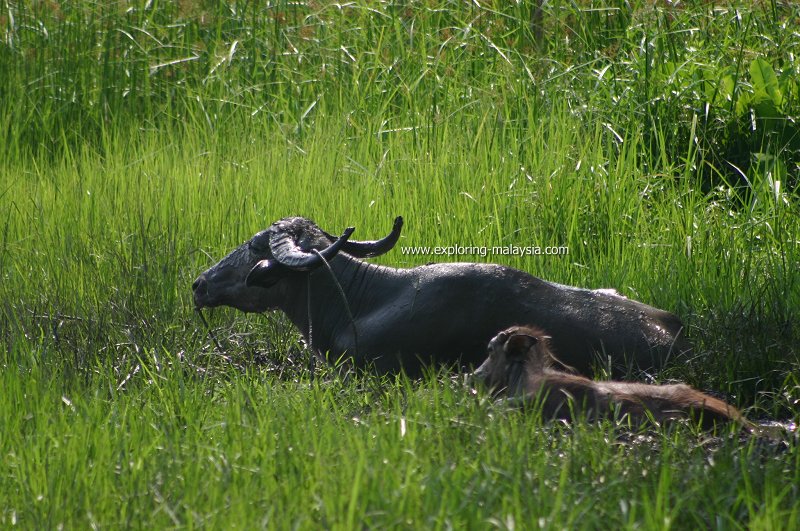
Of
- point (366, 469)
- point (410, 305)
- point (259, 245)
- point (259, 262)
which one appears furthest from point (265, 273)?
point (366, 469)


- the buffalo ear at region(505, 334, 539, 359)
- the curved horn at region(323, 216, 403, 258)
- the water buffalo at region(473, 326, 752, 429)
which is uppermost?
the curved horn at region(323, 216, 403, 258)

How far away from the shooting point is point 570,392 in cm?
479

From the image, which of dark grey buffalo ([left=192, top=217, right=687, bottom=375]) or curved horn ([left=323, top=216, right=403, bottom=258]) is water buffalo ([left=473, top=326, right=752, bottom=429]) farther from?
curved horn ([left=323, top=216, right=403, bottom=258])

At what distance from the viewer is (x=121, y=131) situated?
9.95m

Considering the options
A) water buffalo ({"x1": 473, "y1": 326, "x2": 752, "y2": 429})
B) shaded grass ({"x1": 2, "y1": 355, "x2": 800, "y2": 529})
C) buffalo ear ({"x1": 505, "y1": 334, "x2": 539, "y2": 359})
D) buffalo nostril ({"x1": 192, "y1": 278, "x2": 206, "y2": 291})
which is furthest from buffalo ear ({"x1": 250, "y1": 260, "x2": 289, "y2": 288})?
buffalo ear ({"x1": 505, "y1": 334, "x2": 539, "y2": 359})

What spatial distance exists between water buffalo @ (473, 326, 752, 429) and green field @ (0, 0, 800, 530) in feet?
0.48

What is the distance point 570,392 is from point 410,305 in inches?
48.7

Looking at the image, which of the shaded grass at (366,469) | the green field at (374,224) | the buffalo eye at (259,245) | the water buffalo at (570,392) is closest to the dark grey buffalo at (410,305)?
the buffalo eye at (259,245)

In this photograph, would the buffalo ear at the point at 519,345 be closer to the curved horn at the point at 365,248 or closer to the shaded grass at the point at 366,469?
the shaded grass at the point at 366,469

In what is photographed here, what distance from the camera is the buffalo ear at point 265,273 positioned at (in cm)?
582

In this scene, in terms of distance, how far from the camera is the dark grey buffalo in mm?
5582

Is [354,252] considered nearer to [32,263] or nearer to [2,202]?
[32,263]

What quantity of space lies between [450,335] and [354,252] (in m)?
0.77

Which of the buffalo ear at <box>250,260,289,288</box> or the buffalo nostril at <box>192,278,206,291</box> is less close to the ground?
the buffalo ear at <box>250,260,289,288</box>
